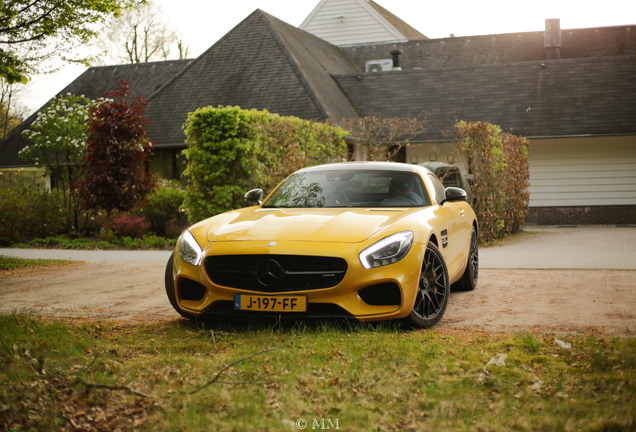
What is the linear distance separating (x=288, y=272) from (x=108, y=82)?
86.2ft

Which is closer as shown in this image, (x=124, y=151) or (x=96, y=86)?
(x=124, y=151)

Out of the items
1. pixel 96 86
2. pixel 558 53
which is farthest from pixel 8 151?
pixel 558 53

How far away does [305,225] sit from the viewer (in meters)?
5.41

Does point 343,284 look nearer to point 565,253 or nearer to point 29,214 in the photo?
point 565,253

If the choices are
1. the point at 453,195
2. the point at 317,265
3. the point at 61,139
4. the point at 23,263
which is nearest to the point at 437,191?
the point at 453,195

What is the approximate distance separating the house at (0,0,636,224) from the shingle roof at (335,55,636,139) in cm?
4

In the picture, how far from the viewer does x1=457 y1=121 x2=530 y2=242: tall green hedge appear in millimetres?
13680

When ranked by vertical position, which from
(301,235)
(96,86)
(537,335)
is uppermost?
(96,86)

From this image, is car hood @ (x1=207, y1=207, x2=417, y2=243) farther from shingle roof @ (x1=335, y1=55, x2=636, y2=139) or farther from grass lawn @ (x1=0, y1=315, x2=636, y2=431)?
shingle roof @ (x1=335, y1=55, x2=636, y2=139)

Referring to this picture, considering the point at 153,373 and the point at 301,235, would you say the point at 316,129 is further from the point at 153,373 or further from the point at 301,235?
the point at 153,373

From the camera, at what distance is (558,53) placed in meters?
27.7

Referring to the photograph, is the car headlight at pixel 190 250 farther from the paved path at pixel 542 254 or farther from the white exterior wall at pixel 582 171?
the white exterior wall at pixel 582 171

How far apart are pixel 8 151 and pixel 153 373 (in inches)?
1010

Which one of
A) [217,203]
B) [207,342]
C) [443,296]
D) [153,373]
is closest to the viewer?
[153,373]
